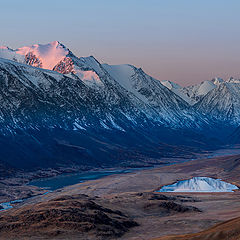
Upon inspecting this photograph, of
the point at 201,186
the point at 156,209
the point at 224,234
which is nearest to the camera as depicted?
the point at 224,234

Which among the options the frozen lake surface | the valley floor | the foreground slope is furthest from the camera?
the frozen lake surface

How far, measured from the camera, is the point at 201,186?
6186 inches

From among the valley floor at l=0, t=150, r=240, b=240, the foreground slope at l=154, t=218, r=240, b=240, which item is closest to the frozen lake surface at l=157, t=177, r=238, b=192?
the valley floor at l=0, t=150, r=240, b=240

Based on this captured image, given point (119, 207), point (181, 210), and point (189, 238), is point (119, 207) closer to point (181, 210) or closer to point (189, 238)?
point (181, 210)

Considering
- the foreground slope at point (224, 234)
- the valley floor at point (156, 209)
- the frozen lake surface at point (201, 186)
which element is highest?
the foreground slope at point (224, 234)

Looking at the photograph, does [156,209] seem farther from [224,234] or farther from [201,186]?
[201,186]

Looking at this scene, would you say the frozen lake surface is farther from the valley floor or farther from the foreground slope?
the foreground slope

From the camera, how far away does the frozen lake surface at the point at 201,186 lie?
483 feet

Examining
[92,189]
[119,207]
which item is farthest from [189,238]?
[92,189]

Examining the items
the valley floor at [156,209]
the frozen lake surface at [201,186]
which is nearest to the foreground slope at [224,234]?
the valley floor at [156,209]

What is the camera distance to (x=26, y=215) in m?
84.1

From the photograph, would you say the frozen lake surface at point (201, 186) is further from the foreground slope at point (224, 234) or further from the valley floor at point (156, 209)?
the foreground slope at point (224, 234)

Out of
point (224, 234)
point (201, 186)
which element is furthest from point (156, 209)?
point (201, 186)

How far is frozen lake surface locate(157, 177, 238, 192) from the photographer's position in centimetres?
14712
